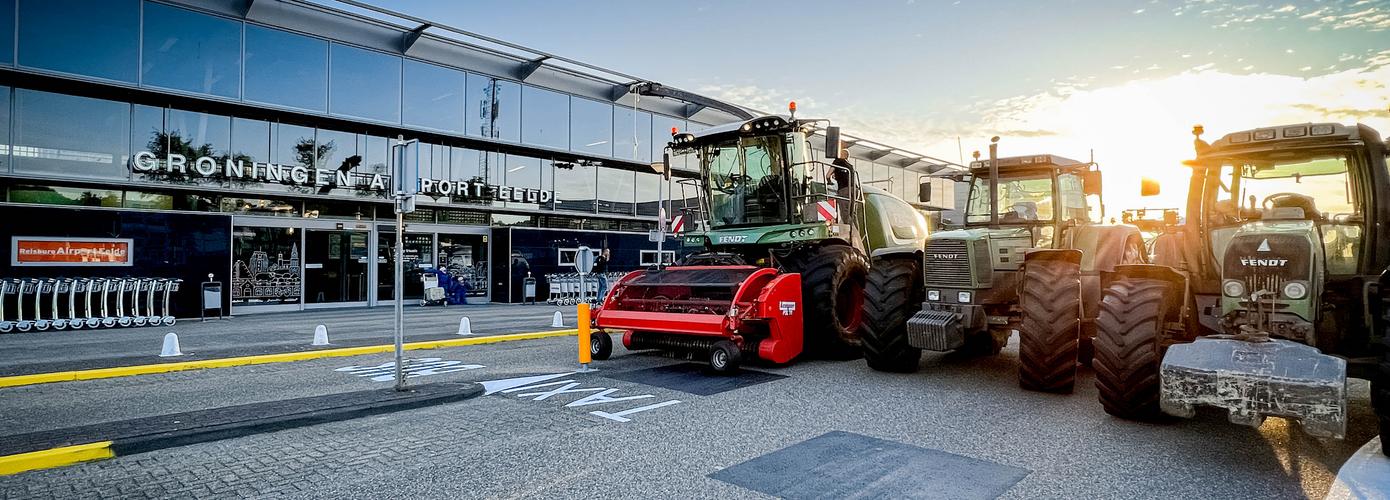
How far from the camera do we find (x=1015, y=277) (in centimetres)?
775

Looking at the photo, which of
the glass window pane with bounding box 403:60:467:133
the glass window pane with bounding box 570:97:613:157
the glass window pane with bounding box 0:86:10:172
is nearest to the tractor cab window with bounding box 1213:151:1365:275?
the glass window pane with bounding box 403:60:467:133

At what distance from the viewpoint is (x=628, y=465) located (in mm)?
4582

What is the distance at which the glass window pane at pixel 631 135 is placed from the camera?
25422 millimetres

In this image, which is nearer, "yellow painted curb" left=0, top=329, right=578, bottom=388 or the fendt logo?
the fendt logo

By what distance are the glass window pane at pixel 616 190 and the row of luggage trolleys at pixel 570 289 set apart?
10.5ft

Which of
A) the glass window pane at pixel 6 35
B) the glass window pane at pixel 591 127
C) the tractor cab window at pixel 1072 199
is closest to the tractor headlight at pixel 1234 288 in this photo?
the tractor cab window at pixel 1072 199

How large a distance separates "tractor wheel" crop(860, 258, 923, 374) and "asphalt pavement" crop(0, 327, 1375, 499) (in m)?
0.25

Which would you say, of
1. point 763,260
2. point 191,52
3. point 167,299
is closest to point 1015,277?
point 763,260

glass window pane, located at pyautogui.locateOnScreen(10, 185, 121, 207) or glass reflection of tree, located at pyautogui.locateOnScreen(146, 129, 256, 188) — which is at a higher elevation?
glass reflection of tree, located at pyautogui.locateOnScreen(146, 129, 256, 188)

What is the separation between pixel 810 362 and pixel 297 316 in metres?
14.1

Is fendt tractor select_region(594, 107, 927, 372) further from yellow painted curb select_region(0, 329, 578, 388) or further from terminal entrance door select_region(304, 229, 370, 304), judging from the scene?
terminal entrance door select_region(304, 229, 370, 304)

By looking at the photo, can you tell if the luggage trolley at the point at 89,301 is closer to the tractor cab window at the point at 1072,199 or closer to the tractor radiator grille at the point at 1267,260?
the tractor cab window at the point at 1072,199

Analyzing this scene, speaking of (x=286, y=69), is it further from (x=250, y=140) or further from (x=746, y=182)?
(x=746, y=182)

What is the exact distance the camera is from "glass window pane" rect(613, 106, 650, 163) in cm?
2542
